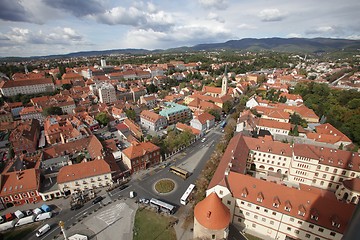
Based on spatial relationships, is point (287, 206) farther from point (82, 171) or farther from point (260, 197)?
point (82, 171)

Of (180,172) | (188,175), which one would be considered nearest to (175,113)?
(180,172)

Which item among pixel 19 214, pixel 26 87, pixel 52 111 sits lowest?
pixel 19 214

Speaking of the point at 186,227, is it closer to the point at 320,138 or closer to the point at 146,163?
the point at 146,163

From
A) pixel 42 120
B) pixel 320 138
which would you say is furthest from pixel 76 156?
pixel 320 138

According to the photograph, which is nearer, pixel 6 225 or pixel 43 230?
pixel 43 230

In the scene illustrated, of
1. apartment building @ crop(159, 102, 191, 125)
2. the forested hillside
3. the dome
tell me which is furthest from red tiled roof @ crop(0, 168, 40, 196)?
the forested hillside

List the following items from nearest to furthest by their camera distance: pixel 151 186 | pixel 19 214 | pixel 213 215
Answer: pixel 213 215
pixel 19 214
pixel 151 186
